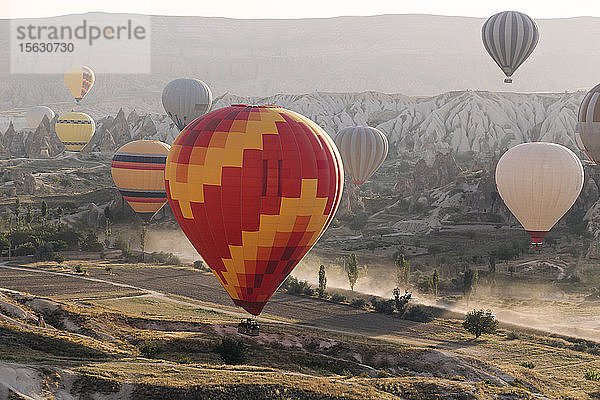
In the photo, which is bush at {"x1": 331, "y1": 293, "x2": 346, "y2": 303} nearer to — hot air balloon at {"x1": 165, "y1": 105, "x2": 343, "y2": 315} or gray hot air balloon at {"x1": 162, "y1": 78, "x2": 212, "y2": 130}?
hot air balloon at {"x1": 165, "y1": 105, "x2": 343, "y2": 315}

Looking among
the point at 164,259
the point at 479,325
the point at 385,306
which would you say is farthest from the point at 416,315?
the point at 164,259

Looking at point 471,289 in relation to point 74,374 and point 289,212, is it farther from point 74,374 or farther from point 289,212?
point 74,374

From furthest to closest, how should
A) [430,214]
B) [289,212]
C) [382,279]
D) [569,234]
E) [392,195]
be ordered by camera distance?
[392,195] → [430,214] → [569,234] → [382,279] → [289,212]

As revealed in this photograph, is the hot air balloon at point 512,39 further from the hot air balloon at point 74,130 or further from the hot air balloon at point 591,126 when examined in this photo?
the hot air balloon at point 74,130

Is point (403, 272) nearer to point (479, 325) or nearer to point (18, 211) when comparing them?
point (479, 325)

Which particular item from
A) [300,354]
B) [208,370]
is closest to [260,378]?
[208,370]

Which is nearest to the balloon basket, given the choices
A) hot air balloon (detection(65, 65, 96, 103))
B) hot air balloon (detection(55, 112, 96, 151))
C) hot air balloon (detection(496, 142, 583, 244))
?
hot air balloon (detection(496, 142, 583, 244))
